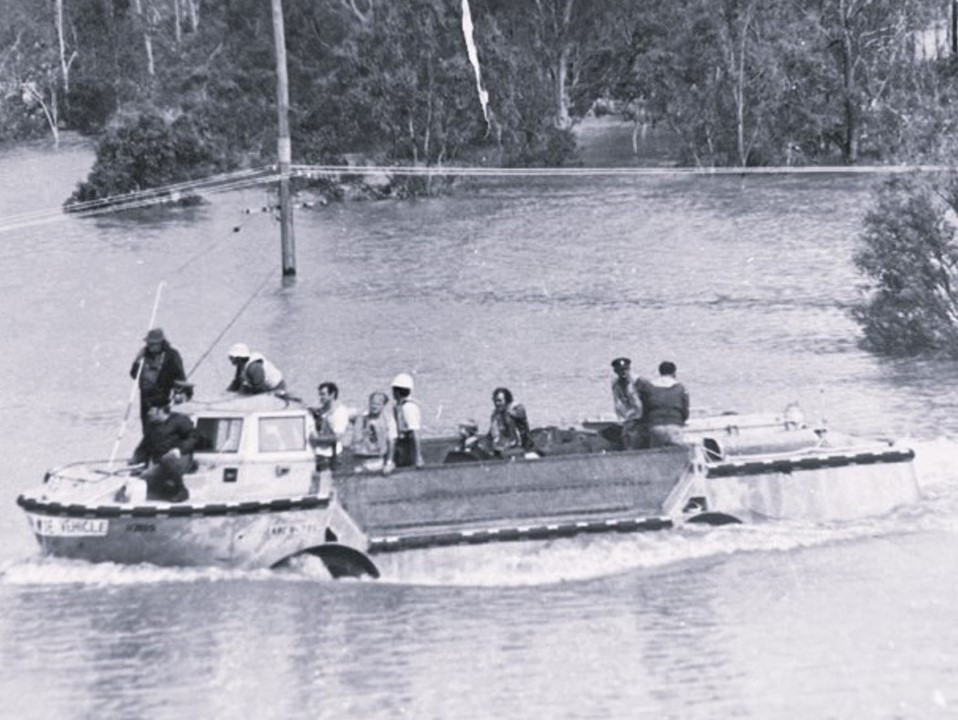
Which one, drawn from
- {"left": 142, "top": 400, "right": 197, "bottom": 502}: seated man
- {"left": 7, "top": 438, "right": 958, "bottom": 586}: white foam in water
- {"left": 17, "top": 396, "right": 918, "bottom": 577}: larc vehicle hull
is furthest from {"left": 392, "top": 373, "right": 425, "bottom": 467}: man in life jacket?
{"left": 142, "top": 400, "right": 197, "bottom": 502}: seated man

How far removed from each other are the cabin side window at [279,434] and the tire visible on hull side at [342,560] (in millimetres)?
1209

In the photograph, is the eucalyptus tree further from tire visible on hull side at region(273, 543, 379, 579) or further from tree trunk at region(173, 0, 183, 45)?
tire visible on hull side at region(273, 543, 379, 579)

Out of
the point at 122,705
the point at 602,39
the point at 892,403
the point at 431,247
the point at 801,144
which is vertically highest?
the point at 602,39

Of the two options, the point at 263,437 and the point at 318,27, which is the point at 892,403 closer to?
the point at 263,437

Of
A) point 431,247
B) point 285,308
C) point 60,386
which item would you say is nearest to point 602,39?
point 431,247

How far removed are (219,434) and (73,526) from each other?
194 cm

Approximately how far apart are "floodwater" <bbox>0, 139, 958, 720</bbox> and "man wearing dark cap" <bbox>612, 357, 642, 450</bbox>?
139 cm

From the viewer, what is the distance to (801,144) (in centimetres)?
7869

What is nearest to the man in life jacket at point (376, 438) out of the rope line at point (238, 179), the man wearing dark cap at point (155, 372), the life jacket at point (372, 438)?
the life jacket at point (372, 438)

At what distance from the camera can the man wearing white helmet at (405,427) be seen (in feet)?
74.4

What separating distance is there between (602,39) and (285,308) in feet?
132

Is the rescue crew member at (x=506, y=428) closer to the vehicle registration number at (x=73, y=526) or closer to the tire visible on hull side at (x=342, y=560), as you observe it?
the tire visible on hull side at (x=342, y=560)

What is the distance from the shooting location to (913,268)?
1499 inches

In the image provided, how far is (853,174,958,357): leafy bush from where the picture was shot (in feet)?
123
